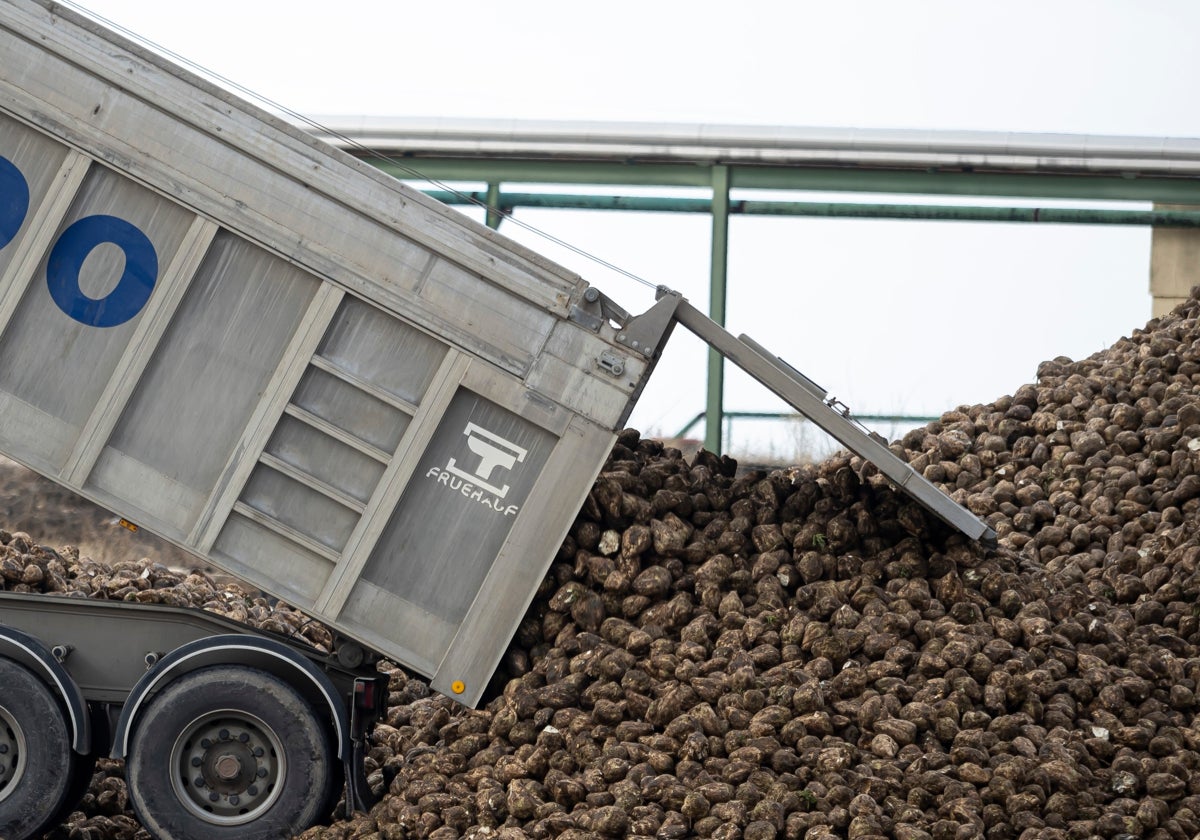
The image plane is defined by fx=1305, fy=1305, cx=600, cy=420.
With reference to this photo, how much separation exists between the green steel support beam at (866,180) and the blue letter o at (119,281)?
228 inches

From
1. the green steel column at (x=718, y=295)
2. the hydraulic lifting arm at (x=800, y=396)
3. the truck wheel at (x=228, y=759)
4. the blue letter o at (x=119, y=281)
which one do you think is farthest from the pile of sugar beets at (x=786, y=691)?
the green steel column at (x=718, y=295)

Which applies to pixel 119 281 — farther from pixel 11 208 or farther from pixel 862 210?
pixel 862 210

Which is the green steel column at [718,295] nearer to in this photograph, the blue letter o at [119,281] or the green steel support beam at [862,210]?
the green steel support beam at [862,210]

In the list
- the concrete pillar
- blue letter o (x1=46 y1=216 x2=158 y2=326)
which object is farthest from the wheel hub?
the concrete pillar

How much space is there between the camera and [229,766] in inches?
224

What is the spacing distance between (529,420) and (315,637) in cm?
232

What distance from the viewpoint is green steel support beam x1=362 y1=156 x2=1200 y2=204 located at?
11.1 m

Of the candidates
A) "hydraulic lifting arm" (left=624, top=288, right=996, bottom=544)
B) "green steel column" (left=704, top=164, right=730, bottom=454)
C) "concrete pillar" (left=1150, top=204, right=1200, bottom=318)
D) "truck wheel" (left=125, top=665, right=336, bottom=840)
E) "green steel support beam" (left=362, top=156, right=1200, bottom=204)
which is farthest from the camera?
"concrete pillar" (left=1150, top=204, right=1200, bottom=318)

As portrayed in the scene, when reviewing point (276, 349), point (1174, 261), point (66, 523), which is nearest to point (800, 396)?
point (276, 349)

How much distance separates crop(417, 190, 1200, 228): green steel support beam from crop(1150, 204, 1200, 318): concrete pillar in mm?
130

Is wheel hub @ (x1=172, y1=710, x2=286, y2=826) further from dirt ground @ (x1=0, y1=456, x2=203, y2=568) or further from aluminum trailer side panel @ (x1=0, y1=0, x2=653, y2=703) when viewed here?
dirt ground @ (x1=0, y1=456, x2=203, y2=568)

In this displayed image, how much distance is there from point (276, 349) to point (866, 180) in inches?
268

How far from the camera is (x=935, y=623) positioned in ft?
20.3

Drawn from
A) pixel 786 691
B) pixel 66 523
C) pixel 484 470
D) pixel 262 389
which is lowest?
pixel 66 523
